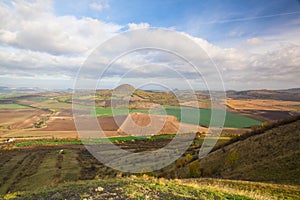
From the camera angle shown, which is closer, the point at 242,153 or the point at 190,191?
the point at 190,191

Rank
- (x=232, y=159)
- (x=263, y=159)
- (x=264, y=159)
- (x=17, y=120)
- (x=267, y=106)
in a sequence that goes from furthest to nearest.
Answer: (x=267, y=106)
(x=17, y=120)
(x=232, y=159)
(x=263, y=159)
(x=264, y=159)

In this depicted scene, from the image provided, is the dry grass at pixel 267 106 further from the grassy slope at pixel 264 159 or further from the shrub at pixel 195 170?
the shrub at pixel 195 170

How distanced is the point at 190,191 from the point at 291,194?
287 inches

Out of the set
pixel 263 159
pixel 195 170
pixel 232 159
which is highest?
pixel 263 159

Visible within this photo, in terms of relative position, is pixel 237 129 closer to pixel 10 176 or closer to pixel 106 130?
pixel 106 130

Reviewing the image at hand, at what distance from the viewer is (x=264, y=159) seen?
2430 centimetres

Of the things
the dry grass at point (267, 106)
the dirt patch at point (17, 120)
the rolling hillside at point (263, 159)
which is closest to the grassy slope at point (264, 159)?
the rolling hillside at point (263, 159)

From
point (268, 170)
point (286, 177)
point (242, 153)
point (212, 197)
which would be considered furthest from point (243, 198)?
point (242, 153)

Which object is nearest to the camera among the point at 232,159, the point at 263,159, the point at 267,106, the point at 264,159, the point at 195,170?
the point at 264,159

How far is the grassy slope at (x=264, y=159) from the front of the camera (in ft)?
62.3

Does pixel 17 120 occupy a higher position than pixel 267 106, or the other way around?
pixel 267 106

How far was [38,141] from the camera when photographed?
8325cm

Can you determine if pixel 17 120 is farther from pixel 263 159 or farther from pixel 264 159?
pixel 264 159

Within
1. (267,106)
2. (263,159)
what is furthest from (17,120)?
(267,106)
